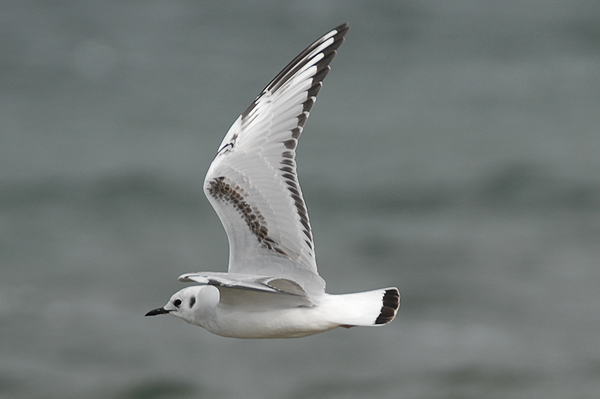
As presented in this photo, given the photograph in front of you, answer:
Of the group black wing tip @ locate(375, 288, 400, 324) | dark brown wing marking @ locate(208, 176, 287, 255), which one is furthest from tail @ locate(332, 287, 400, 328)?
dark brown wing marking @ locate(208, 176, 287, 255)

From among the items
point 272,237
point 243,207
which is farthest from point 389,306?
point 243,207

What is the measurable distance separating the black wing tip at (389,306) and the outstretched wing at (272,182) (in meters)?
0.37

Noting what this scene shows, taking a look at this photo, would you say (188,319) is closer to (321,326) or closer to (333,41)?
(321,326)

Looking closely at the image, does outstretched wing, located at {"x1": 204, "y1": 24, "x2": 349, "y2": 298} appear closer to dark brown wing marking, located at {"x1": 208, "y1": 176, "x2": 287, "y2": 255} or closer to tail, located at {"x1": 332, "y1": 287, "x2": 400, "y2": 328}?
dark brown wing marking, located at {"x1": 208, "y1": 176, "x2": 287, "y2": 255}

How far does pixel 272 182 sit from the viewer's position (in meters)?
5.79

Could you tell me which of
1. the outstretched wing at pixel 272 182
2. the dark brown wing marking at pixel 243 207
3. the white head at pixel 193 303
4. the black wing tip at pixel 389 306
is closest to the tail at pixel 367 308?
the black wing tip at pixel 389 306

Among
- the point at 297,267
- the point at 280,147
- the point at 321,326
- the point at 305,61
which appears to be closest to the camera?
the point at 321,326

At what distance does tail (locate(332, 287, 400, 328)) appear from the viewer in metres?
5.11

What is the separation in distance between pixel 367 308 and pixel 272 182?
3.42ft

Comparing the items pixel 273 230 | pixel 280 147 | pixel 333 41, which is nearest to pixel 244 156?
pixel 280 147

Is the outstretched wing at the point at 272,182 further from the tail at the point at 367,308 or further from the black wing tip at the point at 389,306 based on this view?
the black wing tip at the point at 389,306

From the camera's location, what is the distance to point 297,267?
5500 millimetres

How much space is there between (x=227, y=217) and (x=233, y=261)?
0.32m

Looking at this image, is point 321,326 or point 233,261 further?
point 233,261
